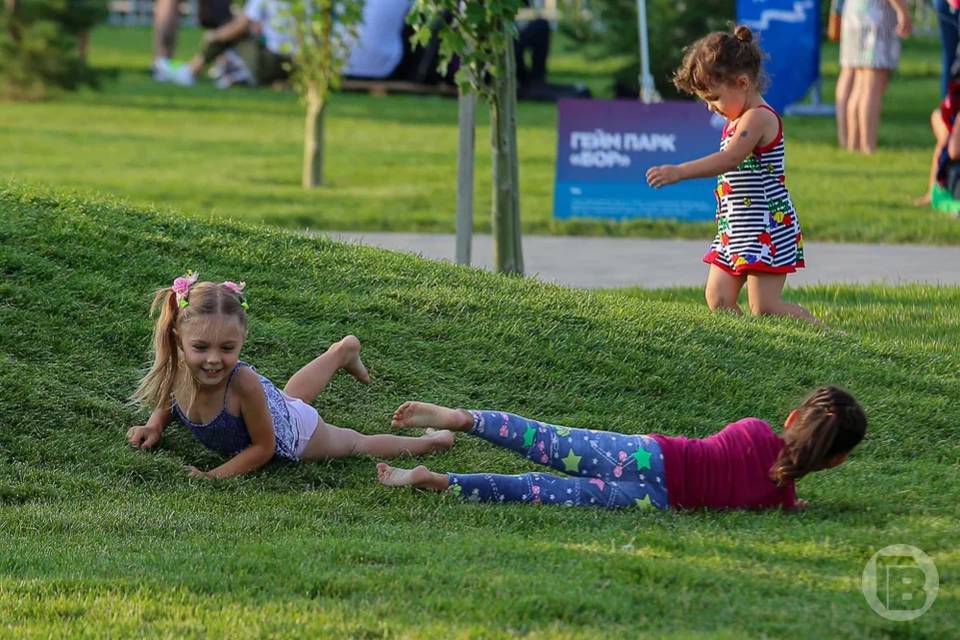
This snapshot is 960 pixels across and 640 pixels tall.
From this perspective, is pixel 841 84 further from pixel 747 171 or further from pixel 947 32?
pixel 747 171

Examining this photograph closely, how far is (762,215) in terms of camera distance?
286 inches

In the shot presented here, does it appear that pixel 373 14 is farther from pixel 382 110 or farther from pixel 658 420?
pixel 658 420

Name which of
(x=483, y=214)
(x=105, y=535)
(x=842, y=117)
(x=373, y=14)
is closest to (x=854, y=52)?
(x=842, y=117)

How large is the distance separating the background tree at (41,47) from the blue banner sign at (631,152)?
11476 millimetres

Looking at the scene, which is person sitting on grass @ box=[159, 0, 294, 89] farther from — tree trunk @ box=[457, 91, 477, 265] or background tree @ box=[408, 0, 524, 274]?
background tree @ box=[408, 0, 524, 274]

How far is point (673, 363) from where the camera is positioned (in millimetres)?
6734

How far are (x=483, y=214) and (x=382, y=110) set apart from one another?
8.68 meters

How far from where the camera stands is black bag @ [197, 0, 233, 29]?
25906mm

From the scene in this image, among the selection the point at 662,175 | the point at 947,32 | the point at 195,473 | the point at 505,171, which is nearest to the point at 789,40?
the point at 947,32

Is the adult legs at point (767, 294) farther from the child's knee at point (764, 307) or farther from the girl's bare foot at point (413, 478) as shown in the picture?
the girl's bare foot at point (413, 478)

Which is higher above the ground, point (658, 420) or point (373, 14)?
point (373, 14)

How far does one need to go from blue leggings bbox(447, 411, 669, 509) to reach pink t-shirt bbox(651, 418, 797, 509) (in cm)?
6

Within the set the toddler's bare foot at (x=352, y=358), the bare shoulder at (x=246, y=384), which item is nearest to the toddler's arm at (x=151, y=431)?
the bare shoulder at (x=246, y=384)

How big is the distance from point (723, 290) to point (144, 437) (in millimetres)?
2982
